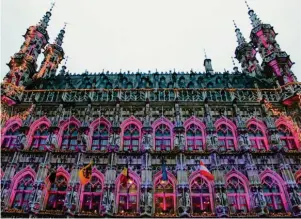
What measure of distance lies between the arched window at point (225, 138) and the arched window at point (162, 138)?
392 centimetres

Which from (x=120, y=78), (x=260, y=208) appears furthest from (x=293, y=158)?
(x=120, y=78)

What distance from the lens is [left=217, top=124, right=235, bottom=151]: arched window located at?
22.8 m

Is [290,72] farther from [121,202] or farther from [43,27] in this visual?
[43,27]

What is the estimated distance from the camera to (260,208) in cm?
1883

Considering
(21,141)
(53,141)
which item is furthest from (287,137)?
(21,141)

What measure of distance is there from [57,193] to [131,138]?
659cm

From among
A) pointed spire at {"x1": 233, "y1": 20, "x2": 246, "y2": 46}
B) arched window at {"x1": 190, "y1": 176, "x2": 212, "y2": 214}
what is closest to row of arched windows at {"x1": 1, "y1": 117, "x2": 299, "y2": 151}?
arched window at {"x1": 190, "y1": 176, "x2": 212, "y2": 214}

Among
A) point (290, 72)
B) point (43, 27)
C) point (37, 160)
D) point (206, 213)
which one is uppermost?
point (43, 27)

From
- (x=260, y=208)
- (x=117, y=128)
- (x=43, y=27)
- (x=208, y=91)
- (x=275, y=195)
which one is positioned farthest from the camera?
(x=43, y=27)

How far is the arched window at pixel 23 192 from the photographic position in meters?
19.9

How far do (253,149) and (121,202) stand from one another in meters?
10.3

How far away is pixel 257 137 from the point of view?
76.7 feet

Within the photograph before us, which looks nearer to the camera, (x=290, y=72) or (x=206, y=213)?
(x=206, y=213)

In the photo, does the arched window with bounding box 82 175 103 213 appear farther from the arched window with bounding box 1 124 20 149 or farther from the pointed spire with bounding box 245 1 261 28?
the pointed spire with bounding box 245 1 261 28
